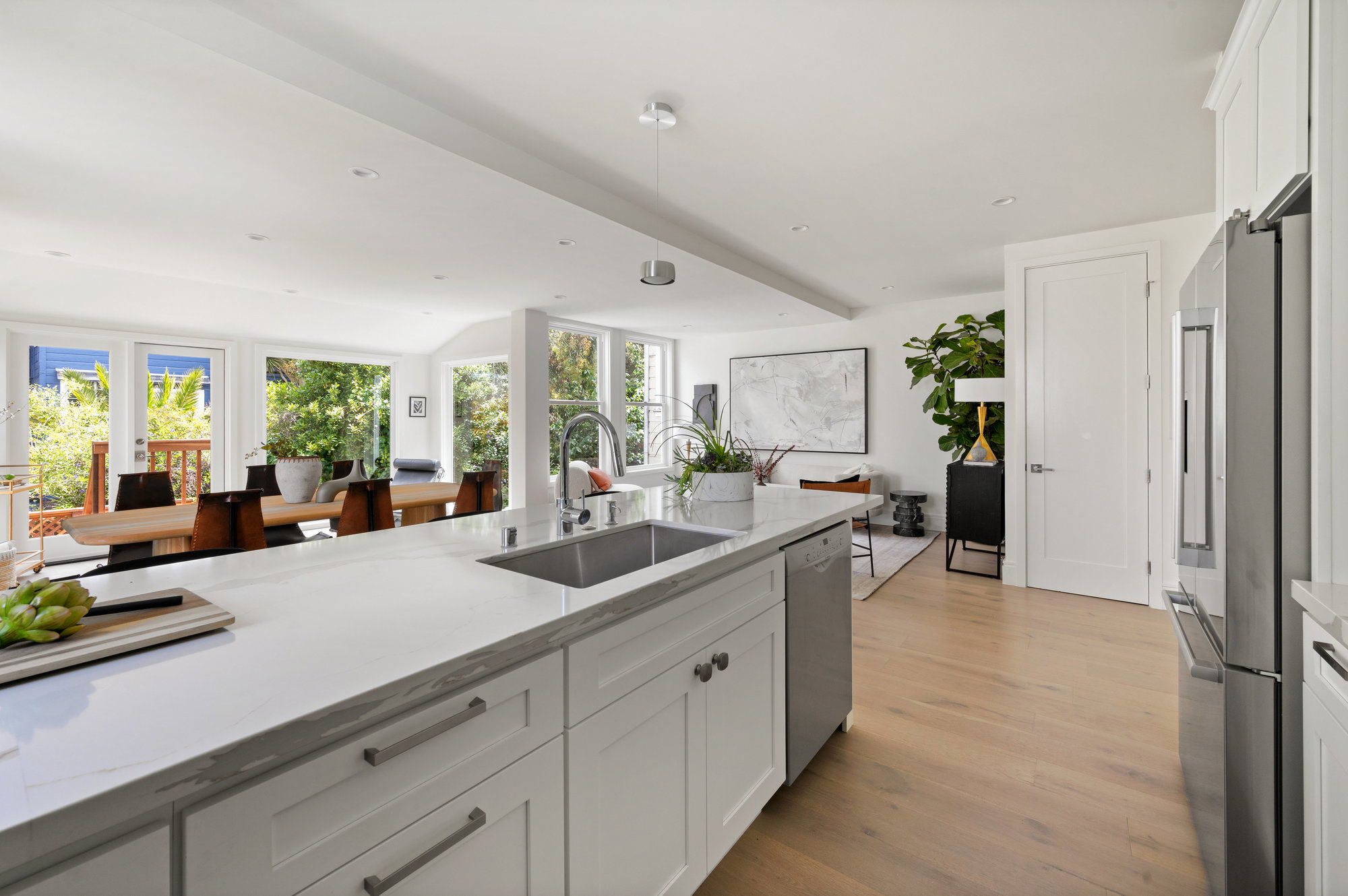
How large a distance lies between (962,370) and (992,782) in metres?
4.18

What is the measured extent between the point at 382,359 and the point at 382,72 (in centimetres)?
568

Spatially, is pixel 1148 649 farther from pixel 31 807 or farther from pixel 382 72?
pixel 382 72

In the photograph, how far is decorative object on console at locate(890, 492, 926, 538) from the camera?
19.8ft

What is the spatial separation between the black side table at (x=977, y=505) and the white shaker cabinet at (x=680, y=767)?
3332 mm

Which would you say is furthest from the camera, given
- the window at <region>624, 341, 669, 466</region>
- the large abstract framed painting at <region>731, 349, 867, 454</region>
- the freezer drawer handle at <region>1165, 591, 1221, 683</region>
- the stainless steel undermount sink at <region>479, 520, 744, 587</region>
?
the window at <region>624, 341, 669, 466</region>

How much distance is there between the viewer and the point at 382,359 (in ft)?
23.9

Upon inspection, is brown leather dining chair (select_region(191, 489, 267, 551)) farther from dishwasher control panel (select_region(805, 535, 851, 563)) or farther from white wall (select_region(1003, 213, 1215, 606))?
white wall (select_region(1003, 213, 1215, 606))

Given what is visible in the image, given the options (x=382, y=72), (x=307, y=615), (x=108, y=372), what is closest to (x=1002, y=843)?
(x=307, y=615)

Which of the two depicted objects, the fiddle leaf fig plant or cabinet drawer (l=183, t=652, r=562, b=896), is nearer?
cabinet drawer (l=183, t=652, r=562, b=896)

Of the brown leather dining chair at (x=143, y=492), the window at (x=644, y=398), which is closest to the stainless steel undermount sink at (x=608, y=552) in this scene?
the brown leather dining chair at (x=143, y=492)

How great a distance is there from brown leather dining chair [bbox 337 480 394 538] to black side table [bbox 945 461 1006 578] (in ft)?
13.2

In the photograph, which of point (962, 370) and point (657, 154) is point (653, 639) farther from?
point (962, 370)

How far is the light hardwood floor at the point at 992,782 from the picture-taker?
159 cm

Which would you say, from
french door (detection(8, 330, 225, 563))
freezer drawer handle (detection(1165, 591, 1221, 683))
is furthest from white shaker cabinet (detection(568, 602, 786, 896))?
french door (detection(8, 330, 225, 563))
